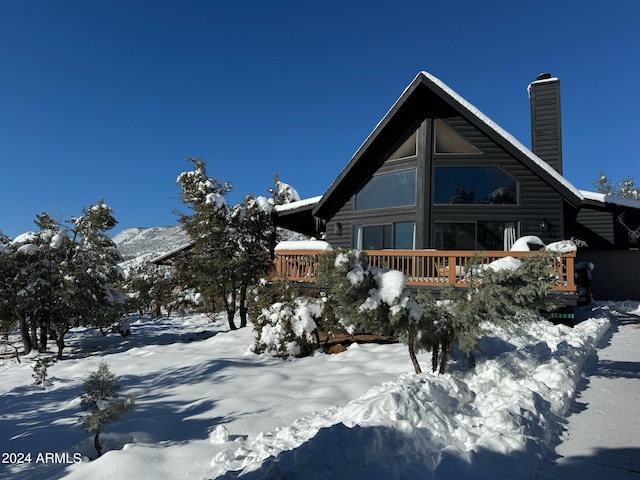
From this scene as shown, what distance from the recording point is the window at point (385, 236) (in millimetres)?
11812

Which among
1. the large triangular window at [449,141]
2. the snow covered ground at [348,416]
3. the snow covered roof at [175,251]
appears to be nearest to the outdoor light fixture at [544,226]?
the large triangular window at [449,141]

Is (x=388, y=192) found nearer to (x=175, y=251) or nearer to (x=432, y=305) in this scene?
(x=432, y=305)

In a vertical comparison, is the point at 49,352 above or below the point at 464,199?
below

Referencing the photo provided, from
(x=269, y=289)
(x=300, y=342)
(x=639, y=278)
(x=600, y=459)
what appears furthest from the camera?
(x=639, y=278)

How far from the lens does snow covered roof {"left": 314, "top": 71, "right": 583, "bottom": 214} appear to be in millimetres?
10250

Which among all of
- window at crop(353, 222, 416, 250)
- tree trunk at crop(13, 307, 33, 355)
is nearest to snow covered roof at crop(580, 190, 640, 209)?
window at crop(353, 222, 416, 250)

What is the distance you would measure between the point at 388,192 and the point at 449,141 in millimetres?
2482

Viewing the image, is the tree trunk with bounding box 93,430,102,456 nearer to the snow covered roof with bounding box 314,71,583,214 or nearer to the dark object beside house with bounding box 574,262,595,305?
the snow covered roof with bounding box 314,71,583,214

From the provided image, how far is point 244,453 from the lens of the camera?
11.7ft

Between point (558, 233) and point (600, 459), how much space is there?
8906mm

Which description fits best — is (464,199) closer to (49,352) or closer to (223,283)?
(223,283)

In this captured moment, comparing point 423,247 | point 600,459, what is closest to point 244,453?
point 600,459

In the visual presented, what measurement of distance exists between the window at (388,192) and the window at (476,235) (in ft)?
4.60

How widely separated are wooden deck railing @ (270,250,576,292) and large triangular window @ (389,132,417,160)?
372 cm
